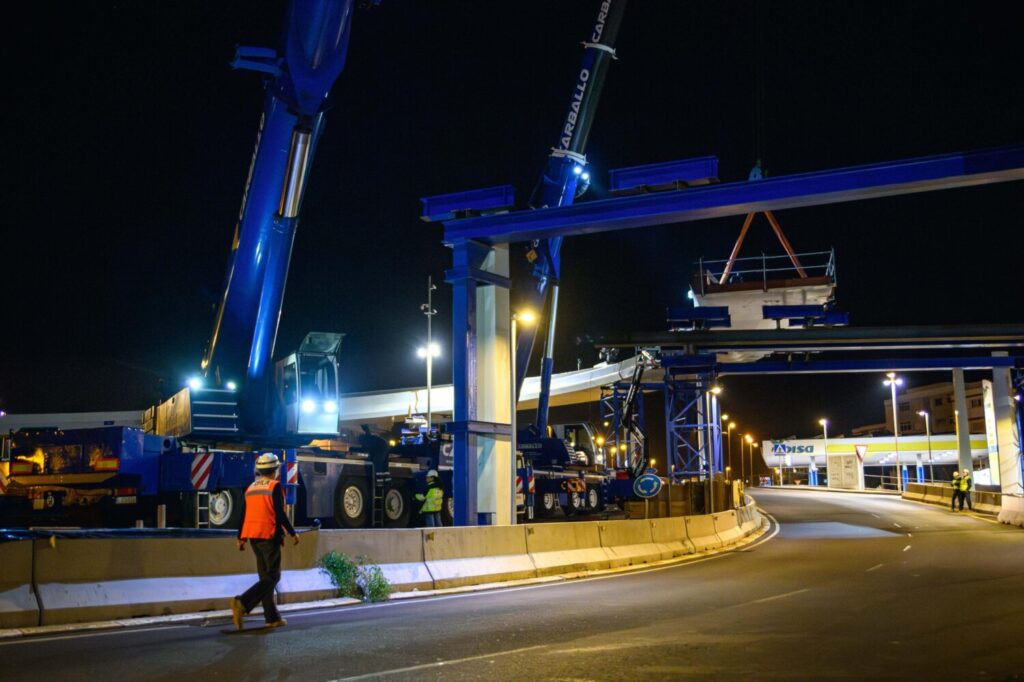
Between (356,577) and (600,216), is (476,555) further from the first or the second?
(600,216)

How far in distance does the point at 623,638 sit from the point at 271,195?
426 inches

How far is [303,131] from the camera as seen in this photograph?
51.5ft

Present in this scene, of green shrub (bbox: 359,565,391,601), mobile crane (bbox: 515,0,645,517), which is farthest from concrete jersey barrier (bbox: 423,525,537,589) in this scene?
mobile crane (bbox: 515,0,645,517)

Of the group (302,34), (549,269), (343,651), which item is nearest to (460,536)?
(343,651)

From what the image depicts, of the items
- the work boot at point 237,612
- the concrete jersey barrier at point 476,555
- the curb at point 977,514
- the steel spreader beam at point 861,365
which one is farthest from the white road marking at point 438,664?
the steel spreader beam at point 861,365

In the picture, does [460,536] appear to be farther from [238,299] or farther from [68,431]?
[68,431]

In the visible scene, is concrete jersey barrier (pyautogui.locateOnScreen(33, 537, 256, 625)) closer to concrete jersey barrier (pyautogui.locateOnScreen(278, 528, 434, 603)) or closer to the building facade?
concrete jersey barrier (pyautogui.locateOnScreen(278, 528, 434, 603))

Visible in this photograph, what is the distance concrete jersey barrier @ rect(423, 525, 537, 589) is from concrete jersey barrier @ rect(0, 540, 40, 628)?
5157 mm

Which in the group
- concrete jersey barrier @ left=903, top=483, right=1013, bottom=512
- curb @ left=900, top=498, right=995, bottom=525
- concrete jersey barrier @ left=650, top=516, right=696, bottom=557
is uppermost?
concrete jersey barrier @ left=650, top=516, right=696, bottom=557

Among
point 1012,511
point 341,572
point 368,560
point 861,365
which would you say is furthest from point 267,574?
point 861,365

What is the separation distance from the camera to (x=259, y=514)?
865 cm

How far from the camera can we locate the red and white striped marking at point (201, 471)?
1728 cm

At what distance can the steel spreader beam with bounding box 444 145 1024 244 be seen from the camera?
1420cm

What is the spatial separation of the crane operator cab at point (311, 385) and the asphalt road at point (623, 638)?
665 centimetres
